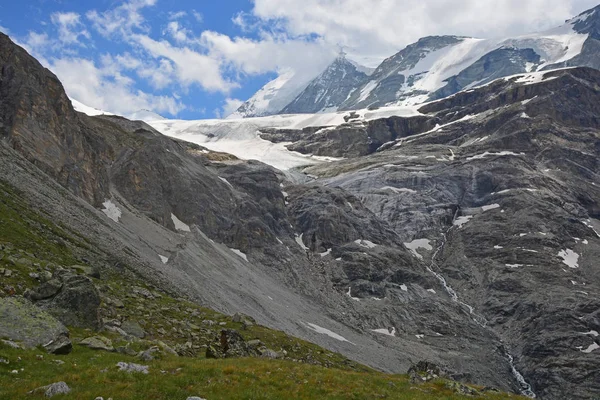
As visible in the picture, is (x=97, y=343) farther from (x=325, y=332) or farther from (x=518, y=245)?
(x=518, y=245)

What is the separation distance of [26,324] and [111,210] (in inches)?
2738

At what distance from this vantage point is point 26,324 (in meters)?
20.2

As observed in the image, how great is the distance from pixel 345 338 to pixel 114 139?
70.6 m

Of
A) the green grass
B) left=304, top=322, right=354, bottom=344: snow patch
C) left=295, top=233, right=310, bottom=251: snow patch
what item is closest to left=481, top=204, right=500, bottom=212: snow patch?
left=295, top=233, right=310, bottom=251: snow patch

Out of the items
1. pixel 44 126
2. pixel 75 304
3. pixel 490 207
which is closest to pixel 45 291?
pixel 75 304

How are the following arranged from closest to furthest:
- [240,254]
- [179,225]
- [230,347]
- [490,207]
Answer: [230,347], [179,225], [240,254], [490,207]

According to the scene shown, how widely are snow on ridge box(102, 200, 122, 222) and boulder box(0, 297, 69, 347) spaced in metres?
64.5

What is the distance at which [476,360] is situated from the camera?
325ft

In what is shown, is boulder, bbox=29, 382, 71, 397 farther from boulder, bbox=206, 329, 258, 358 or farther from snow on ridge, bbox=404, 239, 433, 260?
snow on ridge, bbox=404, 239, 433, 260

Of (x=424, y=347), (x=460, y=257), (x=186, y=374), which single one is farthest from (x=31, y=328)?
(x=460, y=257)

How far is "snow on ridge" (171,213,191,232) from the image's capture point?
105m

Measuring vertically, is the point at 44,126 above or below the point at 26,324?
above

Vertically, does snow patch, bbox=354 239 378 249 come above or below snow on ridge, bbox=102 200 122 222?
above

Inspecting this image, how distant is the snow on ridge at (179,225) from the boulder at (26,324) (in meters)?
83.7
